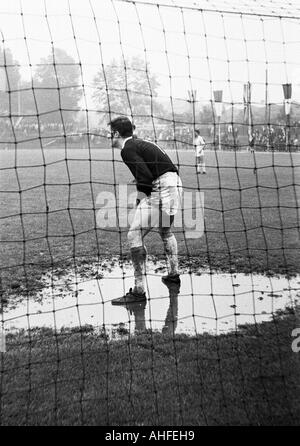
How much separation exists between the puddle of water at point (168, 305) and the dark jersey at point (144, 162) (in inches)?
42.3

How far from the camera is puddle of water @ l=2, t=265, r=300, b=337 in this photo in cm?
466

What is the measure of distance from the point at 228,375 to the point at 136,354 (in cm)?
78

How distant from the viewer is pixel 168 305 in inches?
204

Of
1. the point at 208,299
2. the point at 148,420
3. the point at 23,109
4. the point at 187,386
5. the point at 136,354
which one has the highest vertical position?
the point at 23,109

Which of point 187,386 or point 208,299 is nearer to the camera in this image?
point 187,386

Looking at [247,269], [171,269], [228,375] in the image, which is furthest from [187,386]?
[247,269]

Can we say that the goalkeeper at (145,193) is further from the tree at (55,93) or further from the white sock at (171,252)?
the tree at (55,93)

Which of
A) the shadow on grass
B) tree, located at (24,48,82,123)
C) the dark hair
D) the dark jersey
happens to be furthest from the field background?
tree, located at (24,48,82,123)

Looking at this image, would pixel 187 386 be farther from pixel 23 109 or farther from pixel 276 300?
pixel 23 109

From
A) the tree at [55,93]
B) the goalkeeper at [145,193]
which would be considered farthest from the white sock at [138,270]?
the tree at [55,93]

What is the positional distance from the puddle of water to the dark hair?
1553 millimetres

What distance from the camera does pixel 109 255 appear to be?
23.2 ft

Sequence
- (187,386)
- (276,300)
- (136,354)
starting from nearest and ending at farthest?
(187,386) → (136,354) → (276,300)

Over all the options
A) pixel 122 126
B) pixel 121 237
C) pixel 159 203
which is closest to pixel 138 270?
pixel 159 203
